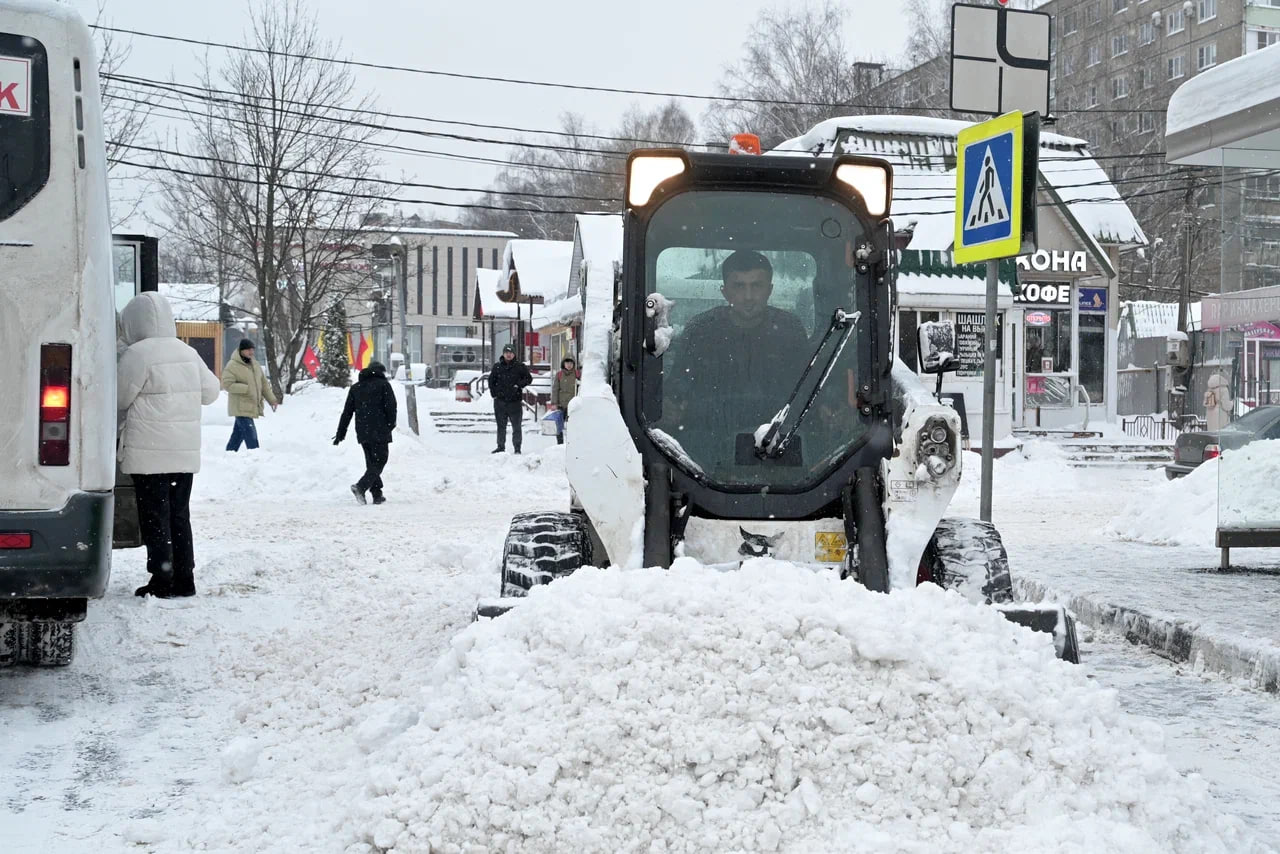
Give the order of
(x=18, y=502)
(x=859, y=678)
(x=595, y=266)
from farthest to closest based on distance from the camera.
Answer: (x=595, y=266)
(x=18, y=502)
(x=859, y=678)

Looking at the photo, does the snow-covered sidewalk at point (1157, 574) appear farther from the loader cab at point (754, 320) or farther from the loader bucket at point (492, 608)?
the loader bucket at point (492, 608)

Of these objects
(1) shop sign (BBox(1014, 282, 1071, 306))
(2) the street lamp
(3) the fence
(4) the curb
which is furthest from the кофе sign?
(4) the curb

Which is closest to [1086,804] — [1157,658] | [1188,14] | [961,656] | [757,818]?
[961,656]

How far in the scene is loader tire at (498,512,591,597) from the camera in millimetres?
5008

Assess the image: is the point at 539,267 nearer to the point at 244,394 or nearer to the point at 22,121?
the point at 244,394

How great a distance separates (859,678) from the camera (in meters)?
3.81

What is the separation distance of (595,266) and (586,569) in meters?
1.88

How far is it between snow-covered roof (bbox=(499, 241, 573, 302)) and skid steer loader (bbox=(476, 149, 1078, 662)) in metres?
33.6

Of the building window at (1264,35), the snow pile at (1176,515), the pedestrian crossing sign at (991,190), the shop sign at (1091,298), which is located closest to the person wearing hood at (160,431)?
the pedestrian crossing sign at (991,190)

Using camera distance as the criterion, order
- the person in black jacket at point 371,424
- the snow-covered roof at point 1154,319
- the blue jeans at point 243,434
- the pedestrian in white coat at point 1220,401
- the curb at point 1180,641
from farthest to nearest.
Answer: the snow-covered roof at point 1154,319
the blue jeans at point 243,434
the person in black jacket at point 371,424
the pedestrian in white coat at point 1220,401
the curb at point 1180,641

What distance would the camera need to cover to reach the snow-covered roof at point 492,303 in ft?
162

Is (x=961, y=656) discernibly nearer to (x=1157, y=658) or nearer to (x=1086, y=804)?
(x=1086, y=804)

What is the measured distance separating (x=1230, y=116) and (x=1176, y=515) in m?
A: 4.53

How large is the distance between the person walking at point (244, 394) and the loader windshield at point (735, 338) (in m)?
14.2
